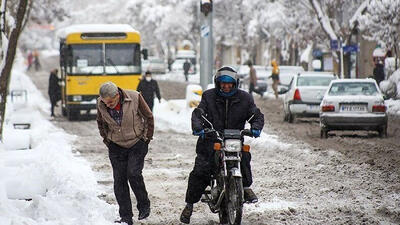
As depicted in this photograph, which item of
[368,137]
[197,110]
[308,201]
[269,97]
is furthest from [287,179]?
[269,97]

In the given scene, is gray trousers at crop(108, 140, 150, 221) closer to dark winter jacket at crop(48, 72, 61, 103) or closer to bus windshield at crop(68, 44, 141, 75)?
bus windshield at crop(68, 44, 141, 75)

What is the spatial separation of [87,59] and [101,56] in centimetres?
47

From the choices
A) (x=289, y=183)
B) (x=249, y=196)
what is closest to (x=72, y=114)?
(x=289, y=183)

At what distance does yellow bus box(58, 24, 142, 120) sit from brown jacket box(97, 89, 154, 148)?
18.3 meters

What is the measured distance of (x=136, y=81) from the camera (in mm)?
27875

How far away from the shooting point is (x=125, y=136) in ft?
29.9

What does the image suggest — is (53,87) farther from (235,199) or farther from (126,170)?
(235,199)

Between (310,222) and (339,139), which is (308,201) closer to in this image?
(310,222)

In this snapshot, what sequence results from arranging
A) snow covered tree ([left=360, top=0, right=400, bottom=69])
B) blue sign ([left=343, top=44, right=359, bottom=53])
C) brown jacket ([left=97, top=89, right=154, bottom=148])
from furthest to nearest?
blue sign ([left=343, top=44, right=359, bottom=53]) < snow covered tree ([left=360, top=0, right=400, bottom=69]) < brown jacket ([left=97, top=89, right=154, bottom=148])

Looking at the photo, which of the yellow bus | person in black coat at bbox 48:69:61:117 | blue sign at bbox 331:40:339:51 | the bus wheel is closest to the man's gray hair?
the yellow bus

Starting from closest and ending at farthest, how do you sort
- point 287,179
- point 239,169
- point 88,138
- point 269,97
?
1. point 239,169
2. point 287,179
3. point 88,138
4. point 269,97

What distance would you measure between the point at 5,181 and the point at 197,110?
2.85 metres

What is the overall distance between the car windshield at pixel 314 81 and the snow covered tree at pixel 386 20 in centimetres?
1104

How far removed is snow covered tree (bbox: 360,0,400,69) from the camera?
36.0 metres
